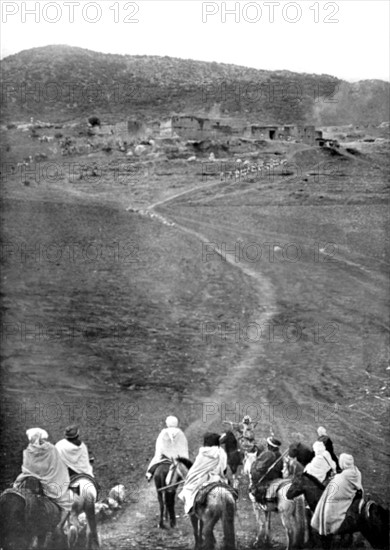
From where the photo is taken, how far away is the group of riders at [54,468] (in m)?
6.95

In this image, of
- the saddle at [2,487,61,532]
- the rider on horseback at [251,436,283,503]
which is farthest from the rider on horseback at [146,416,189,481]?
the saddle at [2,487,61,532]

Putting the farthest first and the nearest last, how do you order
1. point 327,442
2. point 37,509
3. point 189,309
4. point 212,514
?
point 189,309 < point 327,442 < point 212,514 < point 37,509

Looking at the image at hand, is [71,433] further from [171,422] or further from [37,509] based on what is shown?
[171,422]

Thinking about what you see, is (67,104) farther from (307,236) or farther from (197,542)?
(197,542)

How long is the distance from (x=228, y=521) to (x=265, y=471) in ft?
1.64

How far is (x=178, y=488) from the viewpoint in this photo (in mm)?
7141

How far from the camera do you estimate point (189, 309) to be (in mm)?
7641

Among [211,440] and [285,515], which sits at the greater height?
[211,440]

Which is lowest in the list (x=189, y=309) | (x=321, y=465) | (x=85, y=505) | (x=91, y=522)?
(x=91, y=522)

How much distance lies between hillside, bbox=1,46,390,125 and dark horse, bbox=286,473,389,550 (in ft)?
10.6

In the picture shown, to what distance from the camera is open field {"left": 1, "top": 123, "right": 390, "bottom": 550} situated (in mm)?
7297

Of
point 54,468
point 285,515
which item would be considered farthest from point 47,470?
point 285,515

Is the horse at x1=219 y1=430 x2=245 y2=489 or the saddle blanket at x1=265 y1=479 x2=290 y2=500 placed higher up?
the horse at x1=219 y1=430 x2=245 y2=489

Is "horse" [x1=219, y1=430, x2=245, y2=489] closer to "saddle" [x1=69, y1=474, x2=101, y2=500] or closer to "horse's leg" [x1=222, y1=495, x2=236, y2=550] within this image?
"horse's leg" [x1=222, y1=495, x2=236, y2=550]
